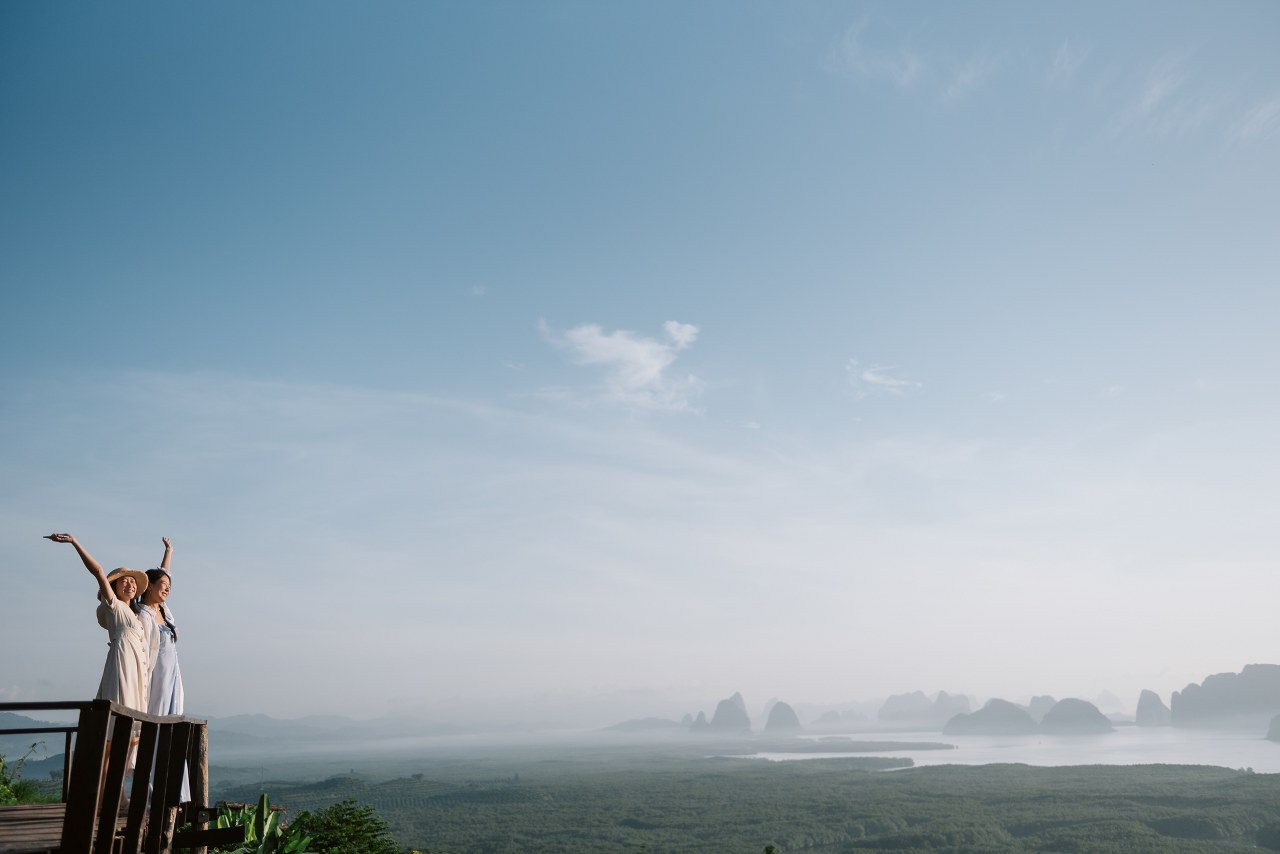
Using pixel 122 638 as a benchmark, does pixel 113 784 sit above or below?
below

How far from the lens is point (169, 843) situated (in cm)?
688

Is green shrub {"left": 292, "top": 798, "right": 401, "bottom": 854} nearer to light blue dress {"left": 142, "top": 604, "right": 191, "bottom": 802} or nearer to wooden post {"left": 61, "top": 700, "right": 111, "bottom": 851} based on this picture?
light blue dress {"left": 142, "top": 604, "right": 191, "bottom": 802}

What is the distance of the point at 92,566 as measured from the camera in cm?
657

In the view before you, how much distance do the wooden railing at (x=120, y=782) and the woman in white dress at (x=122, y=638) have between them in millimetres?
445

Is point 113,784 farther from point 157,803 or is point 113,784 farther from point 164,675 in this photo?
point 164,675

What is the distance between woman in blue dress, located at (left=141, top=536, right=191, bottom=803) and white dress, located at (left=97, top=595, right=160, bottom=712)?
32 centimetres

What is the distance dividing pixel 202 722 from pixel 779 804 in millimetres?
Answer: 120466

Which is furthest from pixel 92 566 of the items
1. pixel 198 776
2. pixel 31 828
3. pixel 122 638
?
pixel 198 776

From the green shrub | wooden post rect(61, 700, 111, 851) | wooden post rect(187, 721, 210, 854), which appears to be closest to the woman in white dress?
wooden post rect(187, 721, 210, 854)

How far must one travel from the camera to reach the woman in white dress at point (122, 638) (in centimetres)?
673

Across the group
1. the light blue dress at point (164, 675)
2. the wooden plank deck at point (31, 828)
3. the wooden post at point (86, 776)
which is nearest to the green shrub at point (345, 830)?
the light blue dress at point (164, 675)

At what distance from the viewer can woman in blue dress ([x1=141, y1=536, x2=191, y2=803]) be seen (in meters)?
7.49

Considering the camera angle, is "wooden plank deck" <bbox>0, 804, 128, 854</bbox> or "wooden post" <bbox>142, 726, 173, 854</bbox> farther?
"wooden post" <bbox>142, 726, 173, 854</bbox>

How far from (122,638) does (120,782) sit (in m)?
2.06
